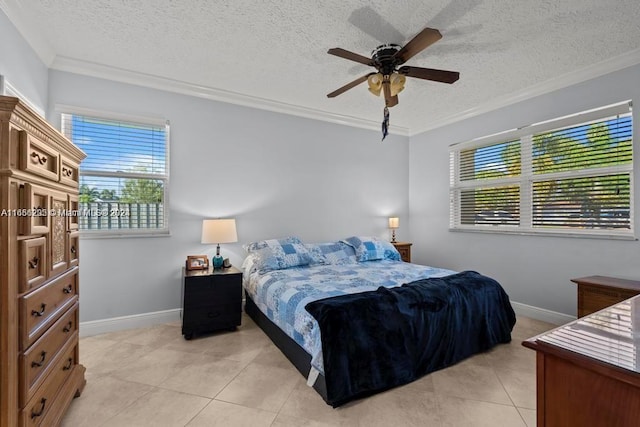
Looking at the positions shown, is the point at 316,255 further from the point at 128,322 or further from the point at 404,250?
the point at 128,322

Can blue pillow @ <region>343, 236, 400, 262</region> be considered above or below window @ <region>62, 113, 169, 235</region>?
below

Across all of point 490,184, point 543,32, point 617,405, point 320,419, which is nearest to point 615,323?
point 617,405

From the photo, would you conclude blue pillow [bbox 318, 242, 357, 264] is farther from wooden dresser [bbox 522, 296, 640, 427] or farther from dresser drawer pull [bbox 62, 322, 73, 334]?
wooden dresser [bbox 522, 296, 640, 427]

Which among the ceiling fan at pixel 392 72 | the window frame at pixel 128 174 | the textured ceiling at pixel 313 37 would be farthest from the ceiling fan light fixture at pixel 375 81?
the window frame at pixel 128 174

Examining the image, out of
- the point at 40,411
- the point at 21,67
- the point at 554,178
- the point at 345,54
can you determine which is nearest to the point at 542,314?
the point at 554,178

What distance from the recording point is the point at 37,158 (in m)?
1.45

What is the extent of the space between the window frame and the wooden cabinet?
4.14 m

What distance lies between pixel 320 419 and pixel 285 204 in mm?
2664

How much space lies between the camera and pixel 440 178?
15.2 feet

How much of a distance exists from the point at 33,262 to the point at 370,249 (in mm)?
3214

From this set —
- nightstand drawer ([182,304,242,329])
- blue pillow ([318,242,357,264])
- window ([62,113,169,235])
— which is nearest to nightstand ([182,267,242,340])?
nightstand drawer ([182,304,242,329])

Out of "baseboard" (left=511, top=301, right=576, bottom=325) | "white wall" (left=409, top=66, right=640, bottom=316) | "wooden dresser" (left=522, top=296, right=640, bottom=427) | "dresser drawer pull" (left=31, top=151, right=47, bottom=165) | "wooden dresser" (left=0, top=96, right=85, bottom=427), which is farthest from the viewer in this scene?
"baseboard" (left=511, top=301, right=576, bottom=325)

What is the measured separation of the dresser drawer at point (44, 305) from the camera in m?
1.31

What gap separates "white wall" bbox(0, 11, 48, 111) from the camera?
6.89 feet
